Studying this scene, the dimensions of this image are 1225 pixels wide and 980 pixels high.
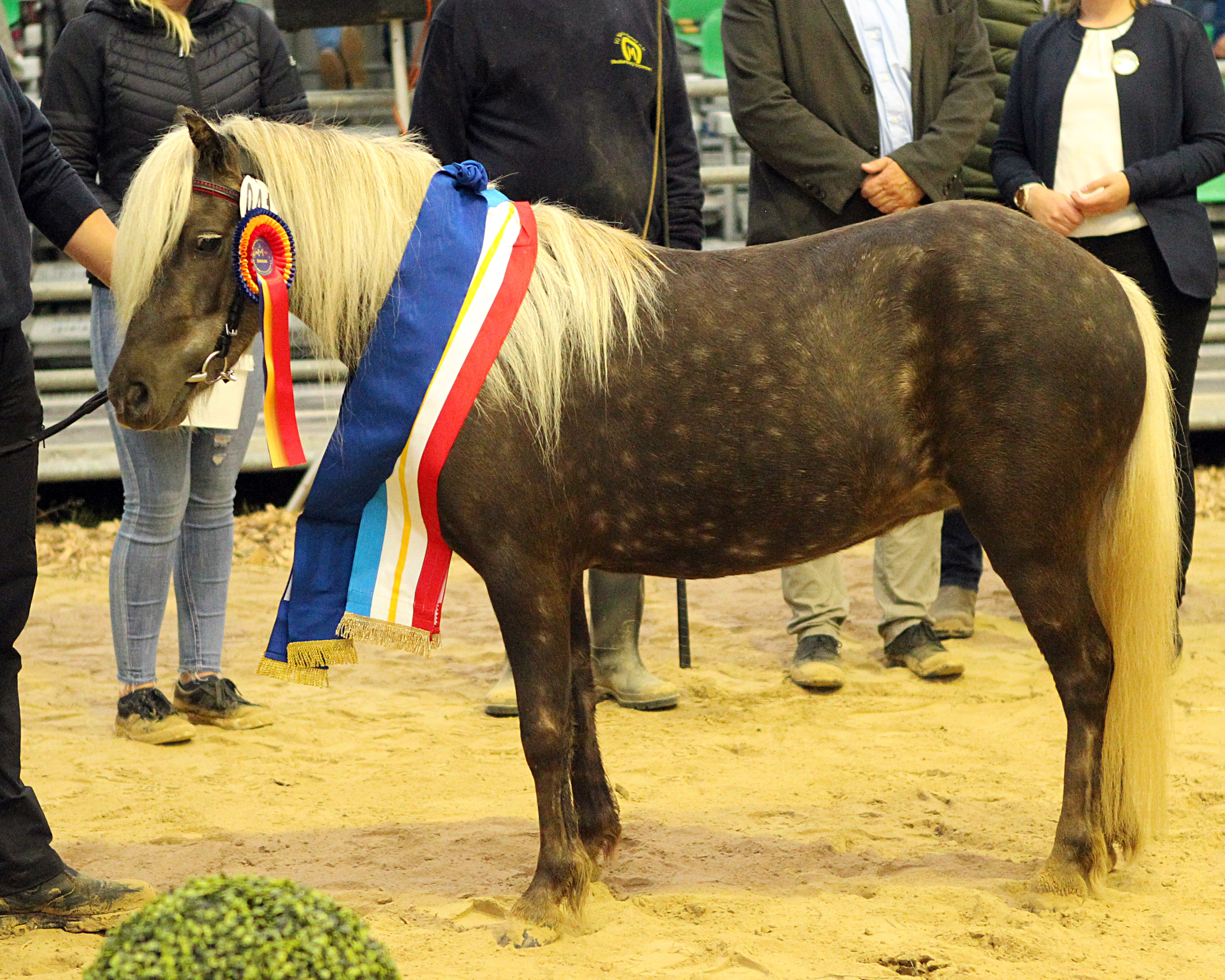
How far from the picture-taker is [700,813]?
3.74m

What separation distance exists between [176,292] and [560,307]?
0.85 meters

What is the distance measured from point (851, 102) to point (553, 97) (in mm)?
1177

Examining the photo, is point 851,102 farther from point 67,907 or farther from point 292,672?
point 67,907

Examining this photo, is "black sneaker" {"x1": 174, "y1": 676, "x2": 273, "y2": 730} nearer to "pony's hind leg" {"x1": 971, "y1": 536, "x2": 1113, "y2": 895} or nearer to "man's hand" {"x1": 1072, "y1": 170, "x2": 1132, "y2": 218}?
"pony's hind leg" {"x1": 971, "y1": 536, "x2": 1113, "y2": 895}

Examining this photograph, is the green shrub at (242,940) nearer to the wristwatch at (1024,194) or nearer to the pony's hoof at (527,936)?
the pony's hoof at (527,936)

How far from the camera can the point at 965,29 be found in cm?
474

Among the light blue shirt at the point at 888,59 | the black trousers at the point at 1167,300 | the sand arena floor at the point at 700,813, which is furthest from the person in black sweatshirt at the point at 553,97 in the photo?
the sand arena floor at the point at 700,813

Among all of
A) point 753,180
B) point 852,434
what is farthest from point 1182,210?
point 852,434

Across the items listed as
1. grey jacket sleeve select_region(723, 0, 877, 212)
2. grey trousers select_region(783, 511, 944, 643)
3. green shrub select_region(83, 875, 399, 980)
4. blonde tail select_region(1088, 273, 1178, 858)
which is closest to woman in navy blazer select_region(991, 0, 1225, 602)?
grey jacket sleeve select_region(723, 0, 877, 212)

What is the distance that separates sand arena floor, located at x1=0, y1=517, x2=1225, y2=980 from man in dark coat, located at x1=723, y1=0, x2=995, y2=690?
59 cm

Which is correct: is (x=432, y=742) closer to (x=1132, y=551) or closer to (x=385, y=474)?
(x=385, y=474)

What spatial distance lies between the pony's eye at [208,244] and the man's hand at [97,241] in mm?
428

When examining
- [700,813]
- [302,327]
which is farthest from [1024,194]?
[302,327]

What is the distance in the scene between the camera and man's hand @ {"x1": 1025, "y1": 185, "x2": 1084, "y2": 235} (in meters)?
4.71
